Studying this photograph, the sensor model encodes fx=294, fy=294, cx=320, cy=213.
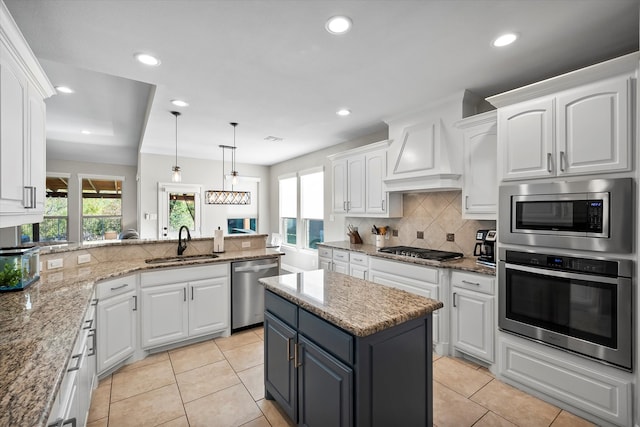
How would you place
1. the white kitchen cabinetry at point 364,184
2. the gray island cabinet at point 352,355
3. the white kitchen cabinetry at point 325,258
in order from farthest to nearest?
the white kitchen cabinetry at point 325,258
the white kitchen cabinetry at point 364,184
the gray island cabinet at point 352,355

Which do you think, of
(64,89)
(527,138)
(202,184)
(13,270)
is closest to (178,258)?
(13,270)

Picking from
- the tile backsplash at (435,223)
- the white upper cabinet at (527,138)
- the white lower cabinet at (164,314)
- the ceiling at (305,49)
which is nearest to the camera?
the ceiling at (305,49)

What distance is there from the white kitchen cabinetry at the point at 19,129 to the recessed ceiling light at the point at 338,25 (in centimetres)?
155

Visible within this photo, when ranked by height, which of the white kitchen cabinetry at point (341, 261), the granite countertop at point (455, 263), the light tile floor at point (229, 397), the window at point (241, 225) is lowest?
the light tile floor at point (229, 397)

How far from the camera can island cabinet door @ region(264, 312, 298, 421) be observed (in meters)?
1.82

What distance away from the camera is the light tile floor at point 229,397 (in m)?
2.00

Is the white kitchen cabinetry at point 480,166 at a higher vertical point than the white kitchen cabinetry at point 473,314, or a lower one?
higher

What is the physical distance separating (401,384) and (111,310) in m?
2.34

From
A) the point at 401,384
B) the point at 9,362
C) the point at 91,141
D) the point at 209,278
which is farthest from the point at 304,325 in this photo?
the point at 91,141

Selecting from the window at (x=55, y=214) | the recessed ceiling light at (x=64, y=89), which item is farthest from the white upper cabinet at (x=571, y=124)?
the window at (x=55, y=214)

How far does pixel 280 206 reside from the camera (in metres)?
6.82

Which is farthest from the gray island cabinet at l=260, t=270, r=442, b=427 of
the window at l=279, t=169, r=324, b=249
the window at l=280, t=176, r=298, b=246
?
the window at l=280, t=176, r=298, b=246

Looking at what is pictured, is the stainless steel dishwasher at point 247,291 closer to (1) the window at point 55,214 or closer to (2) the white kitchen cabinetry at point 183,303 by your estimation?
(2) the white kitchen cabinetry at point 183,303

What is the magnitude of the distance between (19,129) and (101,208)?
21.5 ft
